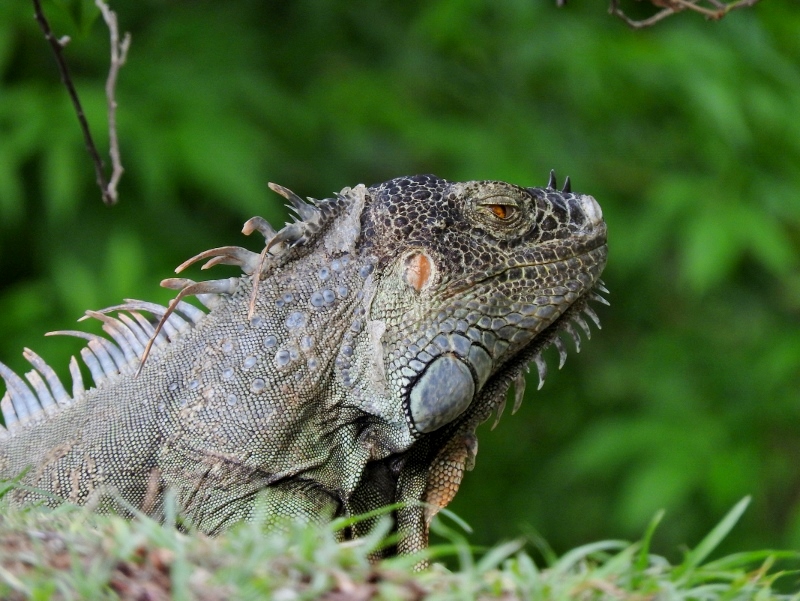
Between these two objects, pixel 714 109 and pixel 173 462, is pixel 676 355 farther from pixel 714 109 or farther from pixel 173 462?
pixel 173 462

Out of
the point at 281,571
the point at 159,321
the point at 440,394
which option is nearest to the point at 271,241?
the point at 159,321

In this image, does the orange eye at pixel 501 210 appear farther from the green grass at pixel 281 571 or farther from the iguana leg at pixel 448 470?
the green grass at pixel 281 571

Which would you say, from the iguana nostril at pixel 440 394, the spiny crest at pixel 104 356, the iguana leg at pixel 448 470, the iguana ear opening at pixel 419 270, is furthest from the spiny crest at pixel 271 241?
the iguana leg at pixel 448 470

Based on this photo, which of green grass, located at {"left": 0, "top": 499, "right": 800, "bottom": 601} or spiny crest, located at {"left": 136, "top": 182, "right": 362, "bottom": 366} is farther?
spiny crest, located at {"left": 136, "top": 182, "right": 362, "bottom": 366}

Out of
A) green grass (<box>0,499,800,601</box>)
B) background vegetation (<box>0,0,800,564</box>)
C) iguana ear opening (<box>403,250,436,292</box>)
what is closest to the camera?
green grass (<box>0,499,800,601</box>)

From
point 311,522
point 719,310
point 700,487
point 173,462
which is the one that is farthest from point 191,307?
point 719,310

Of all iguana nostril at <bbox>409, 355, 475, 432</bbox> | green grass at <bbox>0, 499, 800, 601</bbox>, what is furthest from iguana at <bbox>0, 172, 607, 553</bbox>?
green grass at <bbox>0, 499, 800, 601</bbox>

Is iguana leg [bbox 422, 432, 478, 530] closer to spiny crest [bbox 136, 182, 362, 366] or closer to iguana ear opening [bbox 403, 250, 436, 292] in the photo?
iguana ear opening [bbox 403, 250, 436, 292]

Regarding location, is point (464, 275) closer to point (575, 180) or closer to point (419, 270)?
point (419, 270)
